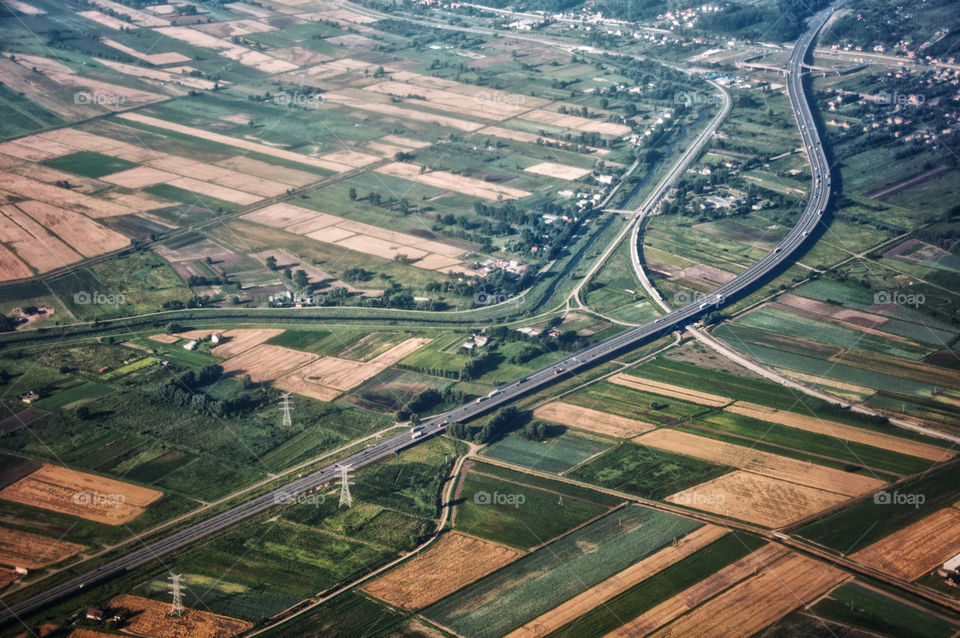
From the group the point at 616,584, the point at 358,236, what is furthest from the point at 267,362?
the point at 616,584

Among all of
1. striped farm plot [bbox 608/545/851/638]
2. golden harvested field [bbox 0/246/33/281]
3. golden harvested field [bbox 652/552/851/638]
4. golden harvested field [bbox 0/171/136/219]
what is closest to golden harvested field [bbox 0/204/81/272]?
golden harvested field [bbox 0/246/33/281]

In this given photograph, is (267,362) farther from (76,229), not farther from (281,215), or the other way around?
(76,229)

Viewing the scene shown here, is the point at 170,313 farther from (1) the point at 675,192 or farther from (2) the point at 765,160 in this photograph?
(2) the point at 765,160

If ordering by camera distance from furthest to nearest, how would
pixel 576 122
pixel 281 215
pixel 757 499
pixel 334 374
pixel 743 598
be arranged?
pixel 576 122 < pixel 281 215 < pixel 334 374 < pixel 757 499 < pixel 743 598

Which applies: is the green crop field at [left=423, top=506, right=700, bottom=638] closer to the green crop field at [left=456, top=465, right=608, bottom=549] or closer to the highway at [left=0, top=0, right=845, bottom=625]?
the green crop field at [left=456, top=465, right=608, bottom=549]

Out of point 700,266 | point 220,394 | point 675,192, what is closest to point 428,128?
point 675,192

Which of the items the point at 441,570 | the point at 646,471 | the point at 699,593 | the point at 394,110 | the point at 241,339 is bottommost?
the point at 441,570

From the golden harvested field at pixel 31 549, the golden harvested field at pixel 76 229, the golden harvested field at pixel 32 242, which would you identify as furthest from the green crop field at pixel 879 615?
the golden harvested field at pixel 32 242
